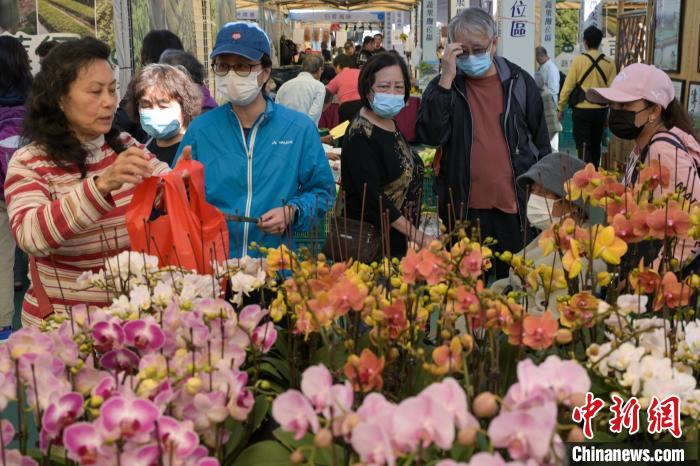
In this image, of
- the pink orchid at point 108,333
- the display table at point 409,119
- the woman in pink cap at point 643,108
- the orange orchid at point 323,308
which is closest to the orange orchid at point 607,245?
the orange orchid at point 323,308

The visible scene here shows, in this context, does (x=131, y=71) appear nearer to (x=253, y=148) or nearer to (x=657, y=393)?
(x=253, y=148)

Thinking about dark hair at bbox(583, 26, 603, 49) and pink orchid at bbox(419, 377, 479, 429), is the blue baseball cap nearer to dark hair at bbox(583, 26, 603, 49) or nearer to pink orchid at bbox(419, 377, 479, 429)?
pink orchid at bbox(419, 377, 479, 429)

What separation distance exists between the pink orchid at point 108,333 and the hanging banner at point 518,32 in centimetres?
580

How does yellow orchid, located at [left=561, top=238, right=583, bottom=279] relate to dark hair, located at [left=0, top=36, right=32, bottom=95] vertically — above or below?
below

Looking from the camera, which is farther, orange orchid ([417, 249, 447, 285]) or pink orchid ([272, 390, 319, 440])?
orange orchid ([417, 249, 447, 285])

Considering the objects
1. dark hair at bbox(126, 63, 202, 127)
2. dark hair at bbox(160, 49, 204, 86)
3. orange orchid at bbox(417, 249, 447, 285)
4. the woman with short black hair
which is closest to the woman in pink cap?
Result: the woman with short black hair

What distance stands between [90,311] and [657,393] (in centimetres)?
97

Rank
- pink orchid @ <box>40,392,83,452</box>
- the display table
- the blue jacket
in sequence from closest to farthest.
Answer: pink orchid @ <box>40,392,83,452</box> → the blue jacket → the display table

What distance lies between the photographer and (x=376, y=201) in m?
3.61

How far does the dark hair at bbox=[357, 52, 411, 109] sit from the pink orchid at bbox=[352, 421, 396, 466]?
2.89 metres

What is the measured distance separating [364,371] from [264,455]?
29 cm

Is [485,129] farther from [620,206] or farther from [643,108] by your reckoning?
[620,206]

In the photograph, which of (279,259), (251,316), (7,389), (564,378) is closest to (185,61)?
(279,259)

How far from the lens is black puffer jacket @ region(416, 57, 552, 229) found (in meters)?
4.29
